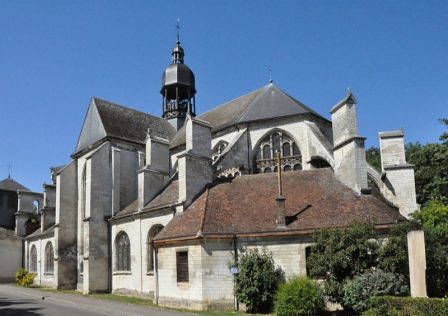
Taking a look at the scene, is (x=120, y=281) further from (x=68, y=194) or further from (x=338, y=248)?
(x=338, y=248)

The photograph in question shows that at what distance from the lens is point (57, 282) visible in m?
31.5

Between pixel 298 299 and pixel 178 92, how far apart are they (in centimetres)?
2873

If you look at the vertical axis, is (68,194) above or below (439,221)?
above

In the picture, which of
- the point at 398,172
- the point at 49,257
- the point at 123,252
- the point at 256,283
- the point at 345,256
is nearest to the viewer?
the point at 345,256

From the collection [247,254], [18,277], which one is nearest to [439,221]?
[247,254]

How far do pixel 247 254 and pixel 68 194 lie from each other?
20.0m

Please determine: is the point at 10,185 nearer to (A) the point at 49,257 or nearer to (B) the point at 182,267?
(A) the point at 49,257

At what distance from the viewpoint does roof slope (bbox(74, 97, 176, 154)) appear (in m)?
32.9

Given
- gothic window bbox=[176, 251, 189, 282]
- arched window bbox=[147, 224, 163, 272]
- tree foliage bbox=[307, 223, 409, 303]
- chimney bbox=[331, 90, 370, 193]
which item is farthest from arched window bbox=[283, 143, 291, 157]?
tree foliage bbox=[307, 223, 409, 303]

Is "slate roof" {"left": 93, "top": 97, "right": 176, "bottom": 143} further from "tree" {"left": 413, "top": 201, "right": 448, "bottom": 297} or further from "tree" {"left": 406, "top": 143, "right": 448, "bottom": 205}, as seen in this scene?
"tree" {"left": 413, "top": 201, "right": 448, "bottom": 297}

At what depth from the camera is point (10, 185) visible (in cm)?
5112

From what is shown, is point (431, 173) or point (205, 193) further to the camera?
point (431, 173)

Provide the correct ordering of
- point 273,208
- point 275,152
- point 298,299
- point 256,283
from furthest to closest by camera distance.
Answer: point 275,152 < point 273,208 < point 256,283 < point 298,299

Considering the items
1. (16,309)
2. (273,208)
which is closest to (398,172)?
(273,208)
